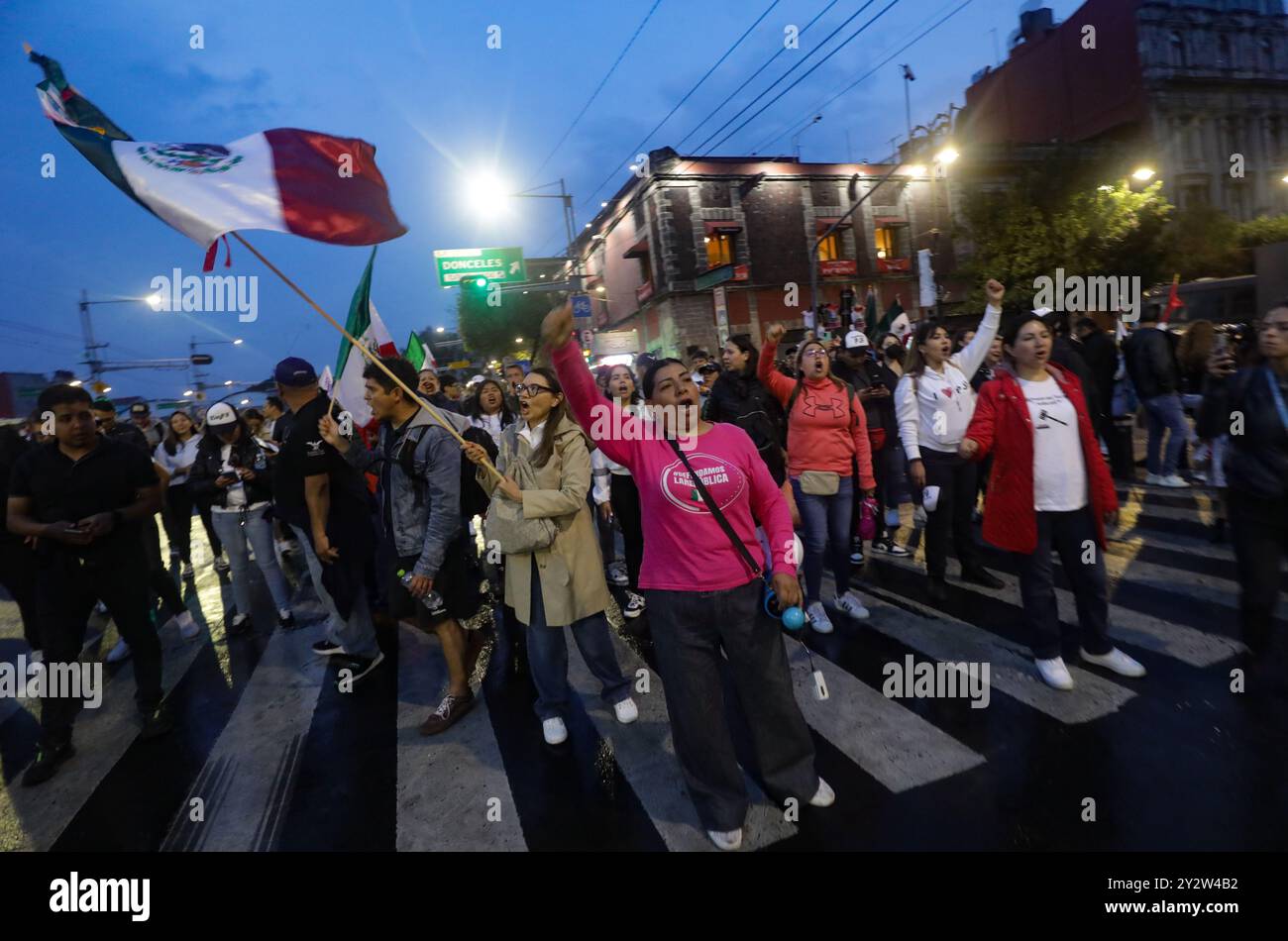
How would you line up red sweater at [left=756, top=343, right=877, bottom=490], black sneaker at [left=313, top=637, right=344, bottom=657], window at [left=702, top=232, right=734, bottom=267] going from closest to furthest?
red sweater at [left=756, top=343, right=877, bottom=490]
black sneaker at [left=313, top=637, right=344, bottom=657]
window at [left=702, top=232, right=734, bottom=267]

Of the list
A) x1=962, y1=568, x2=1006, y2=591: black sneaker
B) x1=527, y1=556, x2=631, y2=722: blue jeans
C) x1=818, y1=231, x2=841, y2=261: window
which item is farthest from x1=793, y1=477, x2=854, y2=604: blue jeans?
x1=818, y1=231, x2=841, y2=261: window

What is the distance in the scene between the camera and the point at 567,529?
10.9 ft

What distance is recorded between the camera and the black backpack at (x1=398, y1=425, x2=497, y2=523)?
3.45 m

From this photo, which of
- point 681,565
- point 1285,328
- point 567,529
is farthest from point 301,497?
point 1285,328

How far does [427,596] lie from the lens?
3.49 meters

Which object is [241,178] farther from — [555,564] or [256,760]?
[256,760]

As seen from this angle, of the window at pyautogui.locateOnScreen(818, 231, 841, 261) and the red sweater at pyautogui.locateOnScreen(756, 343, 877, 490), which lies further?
the window at pyautogui.locateOnScreen(818, 231, 841, 261)

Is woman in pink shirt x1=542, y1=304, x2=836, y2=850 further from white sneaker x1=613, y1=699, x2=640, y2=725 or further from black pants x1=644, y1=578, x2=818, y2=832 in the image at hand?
white sneaker x1=613, y1=699, x2=640, y2=725

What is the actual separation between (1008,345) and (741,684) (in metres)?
2.64

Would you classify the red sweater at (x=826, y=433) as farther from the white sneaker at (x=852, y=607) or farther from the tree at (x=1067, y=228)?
the tree at (x=1067, y=228)

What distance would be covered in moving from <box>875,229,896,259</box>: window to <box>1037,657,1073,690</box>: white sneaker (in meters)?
33.4

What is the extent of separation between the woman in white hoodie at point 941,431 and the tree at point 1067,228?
19.6 meters

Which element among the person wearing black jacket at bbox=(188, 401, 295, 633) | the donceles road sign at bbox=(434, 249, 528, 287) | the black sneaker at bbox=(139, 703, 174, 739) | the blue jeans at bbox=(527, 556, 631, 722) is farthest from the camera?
the donceles road sign at bbox=(434, 249, 528, 287)

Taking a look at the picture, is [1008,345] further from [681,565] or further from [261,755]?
[261,755]
